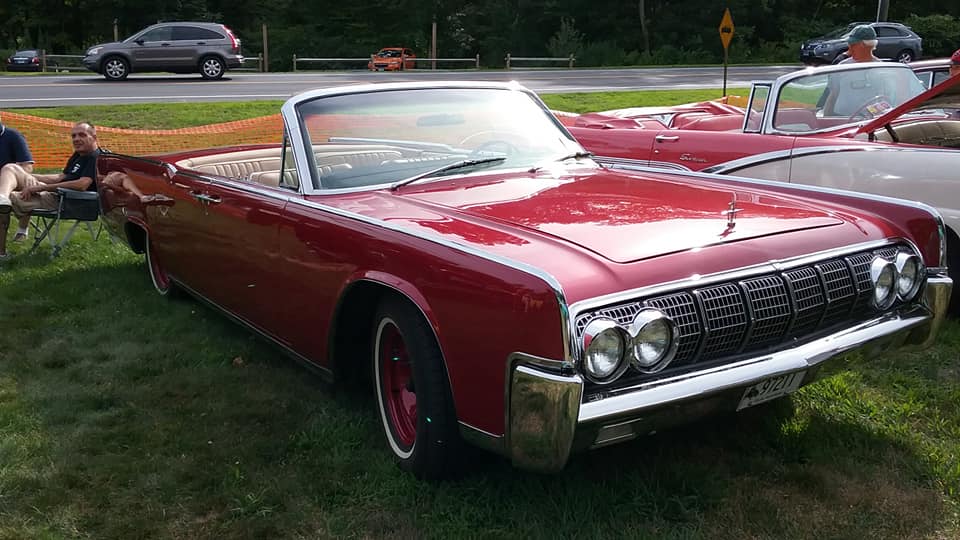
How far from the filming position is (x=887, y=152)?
481 cm

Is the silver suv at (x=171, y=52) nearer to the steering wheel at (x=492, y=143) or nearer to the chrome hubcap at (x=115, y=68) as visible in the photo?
the chrome hubcap at (x=115, y=68)

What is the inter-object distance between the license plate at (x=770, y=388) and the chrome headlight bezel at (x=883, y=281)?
1.71 ft

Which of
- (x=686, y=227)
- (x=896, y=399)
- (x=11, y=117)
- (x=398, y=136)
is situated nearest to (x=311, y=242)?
(x=398, y=136)

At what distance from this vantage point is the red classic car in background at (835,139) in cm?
461

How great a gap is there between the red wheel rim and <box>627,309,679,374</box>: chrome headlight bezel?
3.25 ft

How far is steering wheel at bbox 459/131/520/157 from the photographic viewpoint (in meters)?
3.94

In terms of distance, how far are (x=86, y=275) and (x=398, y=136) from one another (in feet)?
11.5

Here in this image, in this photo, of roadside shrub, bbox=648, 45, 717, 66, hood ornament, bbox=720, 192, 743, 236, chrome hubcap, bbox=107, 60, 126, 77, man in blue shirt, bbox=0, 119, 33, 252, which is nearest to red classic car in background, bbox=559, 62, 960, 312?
hood ornament, bbox=720, 192, 743, 236

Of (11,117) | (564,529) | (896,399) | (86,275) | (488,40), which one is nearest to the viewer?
(564,529)

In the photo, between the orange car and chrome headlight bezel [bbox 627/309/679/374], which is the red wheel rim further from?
the orange car

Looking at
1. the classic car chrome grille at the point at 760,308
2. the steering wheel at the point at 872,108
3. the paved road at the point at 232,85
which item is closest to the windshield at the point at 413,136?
the classic car chrome grille at the point at 760,308

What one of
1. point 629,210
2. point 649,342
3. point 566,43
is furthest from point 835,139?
point 566,43

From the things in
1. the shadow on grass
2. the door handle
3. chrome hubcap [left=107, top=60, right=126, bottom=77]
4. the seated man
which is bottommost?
the shadow on grass

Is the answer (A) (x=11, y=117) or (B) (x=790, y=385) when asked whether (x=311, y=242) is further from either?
(A) (x=11, y=117)
